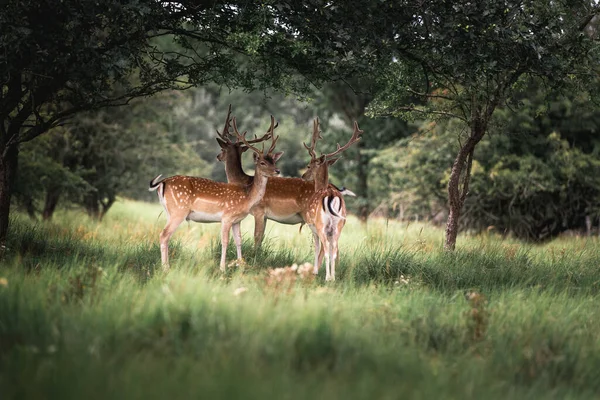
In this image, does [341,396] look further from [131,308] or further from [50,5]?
[50,5]

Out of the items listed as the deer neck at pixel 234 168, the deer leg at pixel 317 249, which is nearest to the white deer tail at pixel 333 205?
the deer leg at pixel 317 249

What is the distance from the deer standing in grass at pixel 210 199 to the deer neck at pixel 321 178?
1.98ft

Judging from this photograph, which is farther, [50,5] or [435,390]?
[50,5]

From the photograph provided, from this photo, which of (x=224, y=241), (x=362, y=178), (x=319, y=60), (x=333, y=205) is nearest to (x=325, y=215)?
(x=333, y=205)

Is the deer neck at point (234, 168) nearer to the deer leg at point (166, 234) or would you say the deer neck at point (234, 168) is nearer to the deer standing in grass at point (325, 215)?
the deer standing in grass at point (325, 215)

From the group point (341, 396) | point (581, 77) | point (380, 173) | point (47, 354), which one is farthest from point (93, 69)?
point (380, 173)

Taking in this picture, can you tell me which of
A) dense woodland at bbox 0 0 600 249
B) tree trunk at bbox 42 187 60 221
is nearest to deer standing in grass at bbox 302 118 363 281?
dense woodland at bbox 0 0 600 249

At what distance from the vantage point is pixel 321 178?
8406 mm

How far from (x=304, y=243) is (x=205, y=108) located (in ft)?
113

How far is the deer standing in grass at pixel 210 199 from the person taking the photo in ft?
25.9

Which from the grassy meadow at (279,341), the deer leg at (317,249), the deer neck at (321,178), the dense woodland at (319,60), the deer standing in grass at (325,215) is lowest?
the grassy meadow at (279,341)

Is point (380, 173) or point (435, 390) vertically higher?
point (380, 173)

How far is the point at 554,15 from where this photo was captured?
24.1 ft

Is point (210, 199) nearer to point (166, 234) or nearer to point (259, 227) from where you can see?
point (166, 234)
